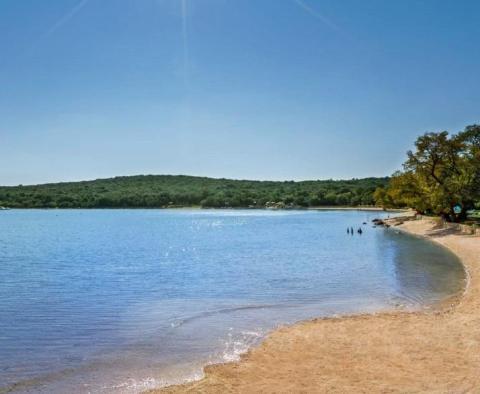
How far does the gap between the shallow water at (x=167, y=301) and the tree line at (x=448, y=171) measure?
1389 centimetres

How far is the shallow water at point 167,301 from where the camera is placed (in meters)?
14.2

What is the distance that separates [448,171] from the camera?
202ft

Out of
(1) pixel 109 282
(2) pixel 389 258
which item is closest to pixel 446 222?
(2) pixel 389 258

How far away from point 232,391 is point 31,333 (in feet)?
33.5

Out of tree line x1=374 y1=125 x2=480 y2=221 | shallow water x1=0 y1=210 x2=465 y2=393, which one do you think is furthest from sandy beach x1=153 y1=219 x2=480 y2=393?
tree line x1=374 y1=125 x2=480 y2=221

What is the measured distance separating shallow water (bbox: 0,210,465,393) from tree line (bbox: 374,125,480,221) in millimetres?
13888

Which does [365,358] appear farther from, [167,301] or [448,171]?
[448,171]

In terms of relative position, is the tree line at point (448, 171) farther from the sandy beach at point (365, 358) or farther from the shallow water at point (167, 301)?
the sandy beach at point (365, 358)

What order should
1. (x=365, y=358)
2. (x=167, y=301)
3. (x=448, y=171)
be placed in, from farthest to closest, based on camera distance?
(x=448, y=171)
(x=167, y=301)
(x=365, y=358)

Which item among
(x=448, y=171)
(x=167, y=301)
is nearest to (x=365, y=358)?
(x=167, y=301)

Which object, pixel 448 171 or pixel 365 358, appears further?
pixel 448 171

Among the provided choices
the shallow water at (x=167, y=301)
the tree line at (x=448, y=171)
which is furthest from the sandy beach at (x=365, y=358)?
the tree line at (x=448, y=171)

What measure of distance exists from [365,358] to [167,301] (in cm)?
1272

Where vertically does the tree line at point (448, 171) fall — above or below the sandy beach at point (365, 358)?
above
